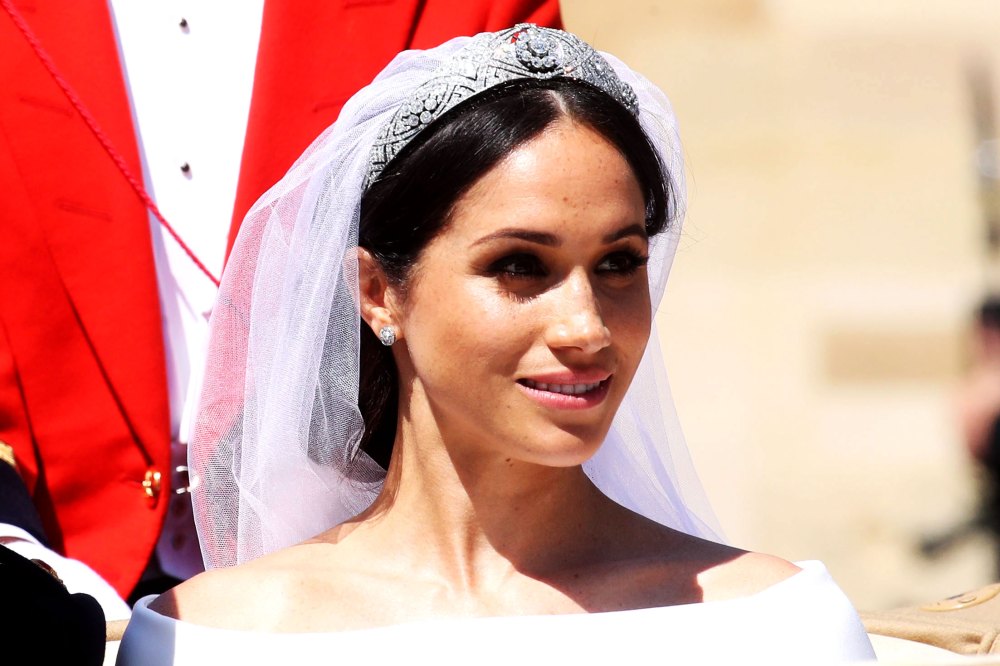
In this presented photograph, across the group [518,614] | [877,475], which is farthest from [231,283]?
[877,475]

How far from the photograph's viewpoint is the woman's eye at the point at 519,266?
7.10 ft

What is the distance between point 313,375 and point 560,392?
426 millimetres

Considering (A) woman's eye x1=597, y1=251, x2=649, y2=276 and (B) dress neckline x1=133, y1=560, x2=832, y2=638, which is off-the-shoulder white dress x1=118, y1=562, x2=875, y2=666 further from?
(A) woman's eye x1=597, y1=251, x2=649, y2=276

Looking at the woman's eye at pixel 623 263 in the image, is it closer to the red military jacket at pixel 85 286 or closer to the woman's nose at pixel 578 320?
the woman's nose at pixel 578 320

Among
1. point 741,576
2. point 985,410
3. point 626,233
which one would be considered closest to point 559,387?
point 626,233

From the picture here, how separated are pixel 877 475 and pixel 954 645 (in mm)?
3127

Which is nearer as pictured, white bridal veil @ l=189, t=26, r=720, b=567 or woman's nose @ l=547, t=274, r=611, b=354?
woman's nose @ l=547, t=274, r=611, b=354

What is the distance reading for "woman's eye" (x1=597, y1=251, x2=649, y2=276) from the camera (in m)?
2.23

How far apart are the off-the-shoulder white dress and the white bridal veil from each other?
1.14 ft

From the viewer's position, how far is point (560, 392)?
7.05 ft

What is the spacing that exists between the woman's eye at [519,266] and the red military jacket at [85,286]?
2.76ft

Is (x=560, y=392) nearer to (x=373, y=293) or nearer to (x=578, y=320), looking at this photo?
(x=578, y=320)

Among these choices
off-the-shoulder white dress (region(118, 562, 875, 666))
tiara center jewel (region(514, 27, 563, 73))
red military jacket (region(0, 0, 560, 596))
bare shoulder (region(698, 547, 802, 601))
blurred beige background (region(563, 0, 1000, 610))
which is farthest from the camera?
blurred beige background (region(563, 0, 1000, 610))

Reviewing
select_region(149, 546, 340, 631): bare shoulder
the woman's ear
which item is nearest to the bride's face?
the woman's ear
